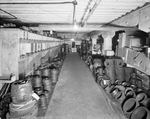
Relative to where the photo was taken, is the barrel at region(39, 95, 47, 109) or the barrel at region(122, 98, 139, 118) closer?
the barrel at region(39, 95, 47, 109)

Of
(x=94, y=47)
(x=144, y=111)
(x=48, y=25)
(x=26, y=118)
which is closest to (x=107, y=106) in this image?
(x=144, y=111)

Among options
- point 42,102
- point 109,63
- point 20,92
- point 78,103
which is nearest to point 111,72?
point 109,63

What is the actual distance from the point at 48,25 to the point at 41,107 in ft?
11.8

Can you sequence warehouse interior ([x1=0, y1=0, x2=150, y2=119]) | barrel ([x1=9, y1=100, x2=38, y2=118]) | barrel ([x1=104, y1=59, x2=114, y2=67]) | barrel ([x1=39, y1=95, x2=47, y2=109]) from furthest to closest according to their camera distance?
barrel ([x1=104, y1=59, x2=114, y2=67]) → barrel ([x1=39, y1=95, x2=47, y2=109]) → warehouse interior ([x1=0, y1=0, x2=150, y2=119]) → barrel ([x1=9, y1=100, x2=38, y2=118])

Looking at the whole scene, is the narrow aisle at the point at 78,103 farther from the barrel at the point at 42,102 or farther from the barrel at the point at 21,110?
the barrel at the point at 21,110

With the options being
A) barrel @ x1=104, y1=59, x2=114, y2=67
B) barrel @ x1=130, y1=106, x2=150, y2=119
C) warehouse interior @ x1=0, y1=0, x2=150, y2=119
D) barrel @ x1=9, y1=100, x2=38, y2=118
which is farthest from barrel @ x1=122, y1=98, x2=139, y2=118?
barrel @ x1=9, y1=100, x2=38, y2=118

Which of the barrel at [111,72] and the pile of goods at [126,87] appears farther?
the barrel at [111,72]

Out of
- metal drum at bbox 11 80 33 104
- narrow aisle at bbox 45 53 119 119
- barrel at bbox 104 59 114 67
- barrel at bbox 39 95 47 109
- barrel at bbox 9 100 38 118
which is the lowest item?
narrow aisle at bbox 45 53 119 119

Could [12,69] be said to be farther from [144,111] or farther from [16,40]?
[144,111]

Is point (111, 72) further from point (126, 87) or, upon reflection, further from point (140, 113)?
point (140, 113)

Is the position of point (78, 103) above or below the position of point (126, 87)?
below

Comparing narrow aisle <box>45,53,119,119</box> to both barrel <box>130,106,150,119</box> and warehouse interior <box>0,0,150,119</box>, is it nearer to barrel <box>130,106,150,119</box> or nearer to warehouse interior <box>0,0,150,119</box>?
warehouse interior <box>0,0,150,119</box>

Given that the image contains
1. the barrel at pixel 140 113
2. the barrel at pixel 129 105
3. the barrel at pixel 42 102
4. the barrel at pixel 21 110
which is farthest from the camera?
the barrel at pixel 129 105

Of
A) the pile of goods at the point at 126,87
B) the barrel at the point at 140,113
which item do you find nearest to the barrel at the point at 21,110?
the pile of goods at the point at 126,87
